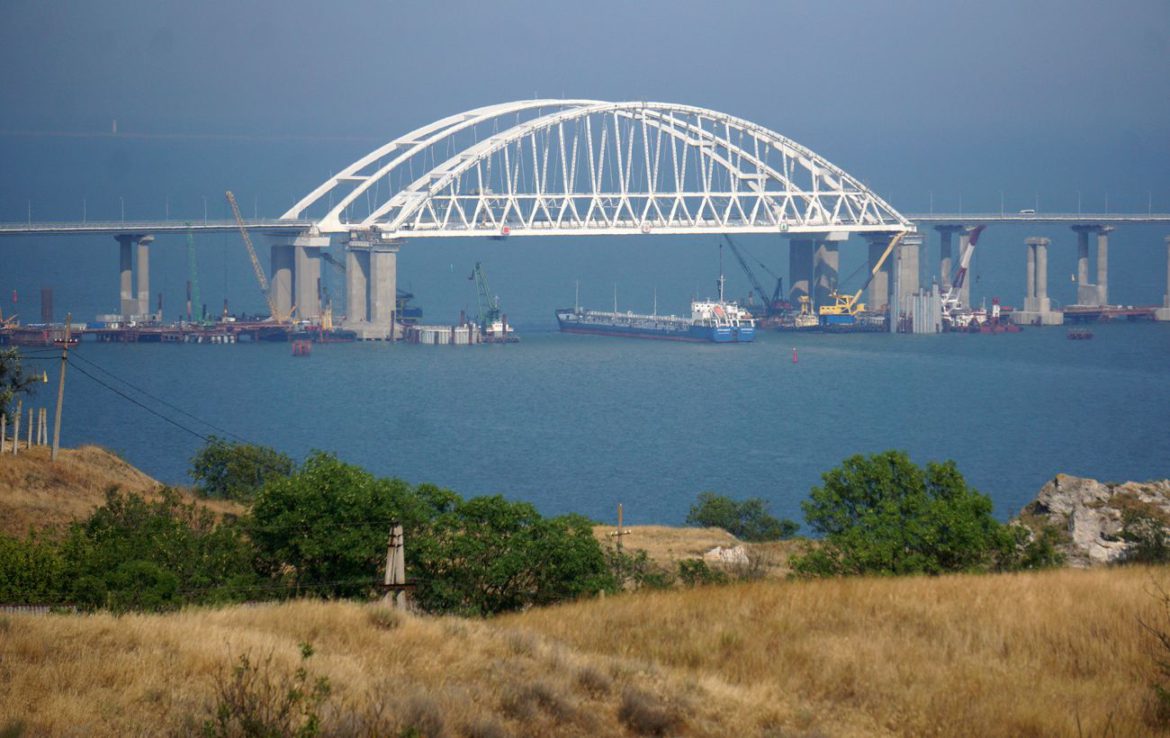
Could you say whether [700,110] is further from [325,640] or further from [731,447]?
[325,640]

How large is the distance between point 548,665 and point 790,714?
79.0 inches

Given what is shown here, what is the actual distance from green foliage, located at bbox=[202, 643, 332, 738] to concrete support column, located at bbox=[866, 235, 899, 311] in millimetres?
125386

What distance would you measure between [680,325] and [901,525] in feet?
346

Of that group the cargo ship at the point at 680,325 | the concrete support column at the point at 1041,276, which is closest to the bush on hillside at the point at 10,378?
the cargo ship at the point at 680,325

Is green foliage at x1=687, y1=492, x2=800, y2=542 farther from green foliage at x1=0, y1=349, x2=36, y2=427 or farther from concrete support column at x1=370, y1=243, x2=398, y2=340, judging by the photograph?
concrete support column at x1=370, y1=243, x2=398, y2=340

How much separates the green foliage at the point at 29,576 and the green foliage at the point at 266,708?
308 inches

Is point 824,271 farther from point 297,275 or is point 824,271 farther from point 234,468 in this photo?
point 234,468

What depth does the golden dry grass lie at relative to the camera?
84.6 ft

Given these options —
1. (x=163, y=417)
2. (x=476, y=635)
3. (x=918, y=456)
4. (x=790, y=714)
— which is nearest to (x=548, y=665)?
(x=476, y=635)

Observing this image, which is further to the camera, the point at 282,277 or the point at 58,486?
the point at 282,277

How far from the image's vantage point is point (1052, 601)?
44.7 feet

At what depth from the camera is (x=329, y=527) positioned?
1762 cm

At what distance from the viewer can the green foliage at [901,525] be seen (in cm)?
1794

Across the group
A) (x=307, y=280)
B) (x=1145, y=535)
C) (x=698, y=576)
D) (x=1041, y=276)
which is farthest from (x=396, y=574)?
(x=1041, y=276)
